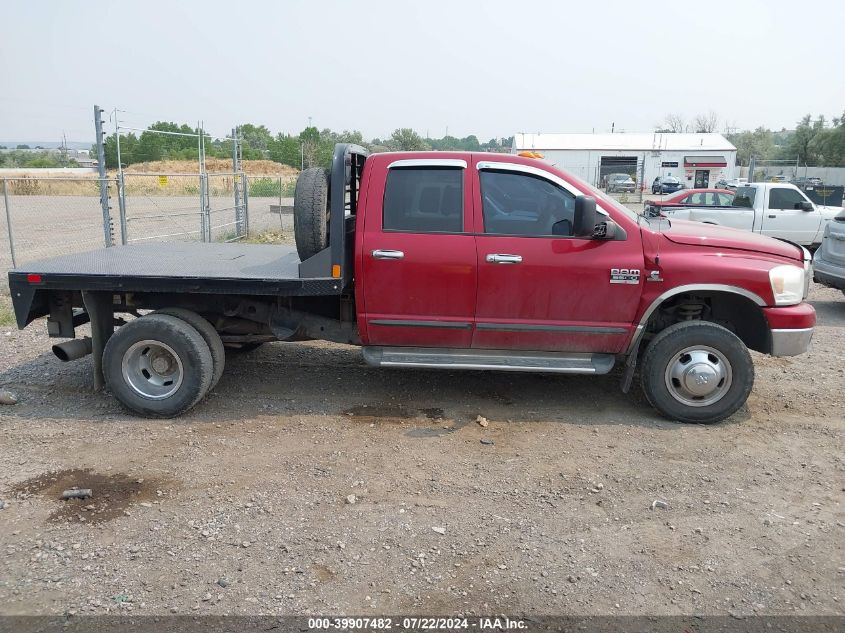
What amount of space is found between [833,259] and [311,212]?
8.15 metres

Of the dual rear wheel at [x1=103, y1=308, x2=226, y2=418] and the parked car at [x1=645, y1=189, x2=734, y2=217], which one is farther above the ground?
the parked car at [x1=645, y1=189, x2=734, y2=217]

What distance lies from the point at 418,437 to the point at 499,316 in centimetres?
114

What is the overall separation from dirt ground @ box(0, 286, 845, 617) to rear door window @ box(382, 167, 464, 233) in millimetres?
1567

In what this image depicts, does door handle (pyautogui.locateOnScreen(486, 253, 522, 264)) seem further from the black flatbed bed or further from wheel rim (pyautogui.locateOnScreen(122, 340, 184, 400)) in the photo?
wheel rim (pyautogui.locateOnScreen(122, 340, 184, 400))

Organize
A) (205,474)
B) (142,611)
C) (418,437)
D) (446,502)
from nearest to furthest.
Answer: (142,611), (446,502), (205,474), (418,437)

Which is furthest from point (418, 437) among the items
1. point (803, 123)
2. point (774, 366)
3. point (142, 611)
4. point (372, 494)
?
point (803, 123)

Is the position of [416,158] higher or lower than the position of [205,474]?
higher

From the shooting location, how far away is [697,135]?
182 feet

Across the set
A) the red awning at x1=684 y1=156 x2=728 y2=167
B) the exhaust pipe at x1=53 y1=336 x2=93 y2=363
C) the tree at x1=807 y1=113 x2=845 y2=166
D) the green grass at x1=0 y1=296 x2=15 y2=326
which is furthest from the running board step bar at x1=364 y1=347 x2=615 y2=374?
the tree at x1=807 y1=113 x2=845 y2=166

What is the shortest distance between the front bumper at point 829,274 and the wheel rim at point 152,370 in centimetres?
875

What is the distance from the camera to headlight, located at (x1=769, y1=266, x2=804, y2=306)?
5.39 m

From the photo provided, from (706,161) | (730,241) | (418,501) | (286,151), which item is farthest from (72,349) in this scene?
(706,161)

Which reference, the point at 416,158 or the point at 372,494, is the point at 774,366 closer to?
the point at 416,158

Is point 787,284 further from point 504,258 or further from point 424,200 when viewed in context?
point 424,200
